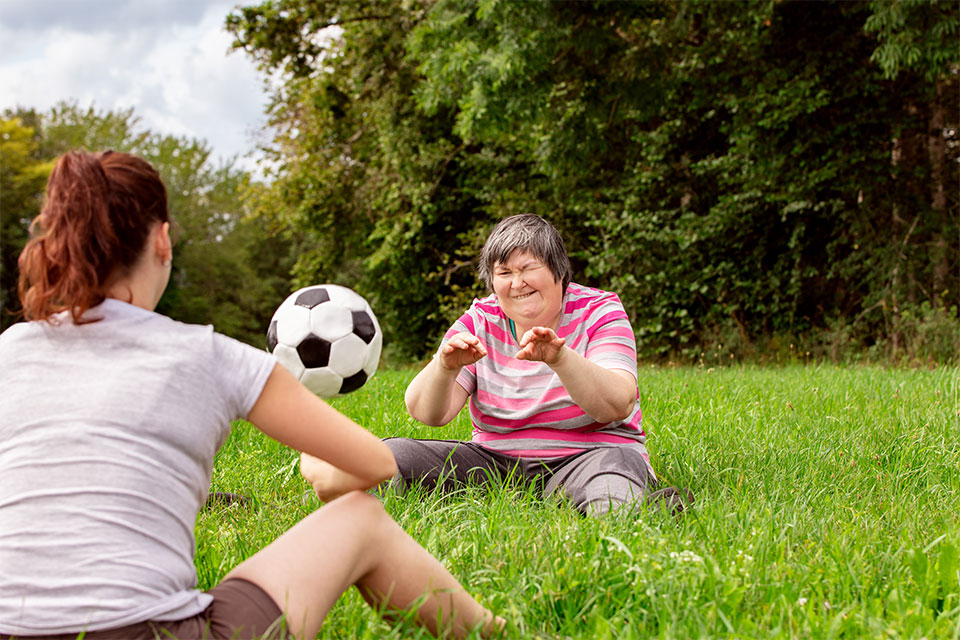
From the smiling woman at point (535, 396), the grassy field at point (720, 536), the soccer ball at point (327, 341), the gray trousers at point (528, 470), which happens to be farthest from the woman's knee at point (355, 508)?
the gray trousers at point (528, 470)

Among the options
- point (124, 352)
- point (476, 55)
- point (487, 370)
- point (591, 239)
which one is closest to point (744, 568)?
point (487, 370)

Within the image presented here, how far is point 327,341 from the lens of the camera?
230 centimetres

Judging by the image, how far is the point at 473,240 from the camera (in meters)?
13.9

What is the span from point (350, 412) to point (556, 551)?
2807 millimetres

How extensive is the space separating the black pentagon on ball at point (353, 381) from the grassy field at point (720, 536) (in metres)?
0.52

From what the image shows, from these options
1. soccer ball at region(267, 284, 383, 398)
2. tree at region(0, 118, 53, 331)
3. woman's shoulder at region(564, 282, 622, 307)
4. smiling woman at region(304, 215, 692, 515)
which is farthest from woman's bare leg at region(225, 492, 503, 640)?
tree at region(0, 118, 53, 331)

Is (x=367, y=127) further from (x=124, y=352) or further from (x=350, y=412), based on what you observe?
(x=124, y=352)

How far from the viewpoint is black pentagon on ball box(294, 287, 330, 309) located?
2.42m

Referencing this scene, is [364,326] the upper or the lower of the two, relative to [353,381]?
upper

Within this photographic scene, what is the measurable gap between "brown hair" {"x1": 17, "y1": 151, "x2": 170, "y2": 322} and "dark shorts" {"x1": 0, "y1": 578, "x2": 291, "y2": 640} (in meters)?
0.58

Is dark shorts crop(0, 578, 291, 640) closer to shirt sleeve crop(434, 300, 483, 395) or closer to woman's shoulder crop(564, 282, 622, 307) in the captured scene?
shirt sleeve crop(434, 300, 483, 395)

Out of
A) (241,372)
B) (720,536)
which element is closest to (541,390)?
(720,536)

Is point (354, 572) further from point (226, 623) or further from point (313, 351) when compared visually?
point (313, 351)

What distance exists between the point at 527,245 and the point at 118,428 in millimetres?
1822
